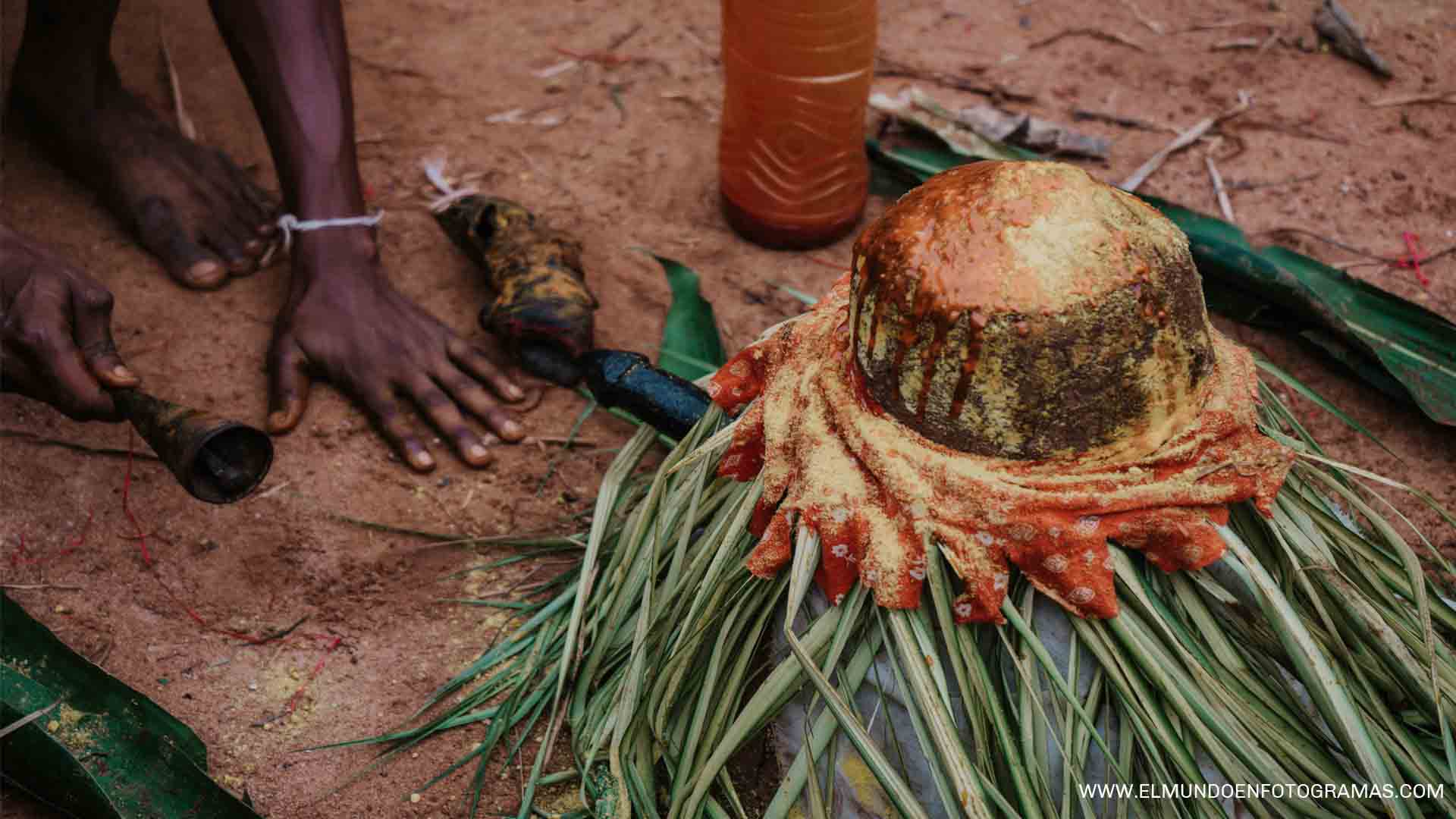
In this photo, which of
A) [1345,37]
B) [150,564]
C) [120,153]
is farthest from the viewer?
[1345,37]

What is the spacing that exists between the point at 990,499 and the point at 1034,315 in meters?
0.21

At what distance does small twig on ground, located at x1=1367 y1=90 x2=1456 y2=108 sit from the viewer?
108 inches

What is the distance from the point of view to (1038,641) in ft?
3.89

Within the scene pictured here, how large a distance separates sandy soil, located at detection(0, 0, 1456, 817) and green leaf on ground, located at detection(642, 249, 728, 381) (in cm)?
13

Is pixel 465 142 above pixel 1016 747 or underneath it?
underneath

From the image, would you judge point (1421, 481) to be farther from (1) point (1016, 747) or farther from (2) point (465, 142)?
(2) point (465, 142)

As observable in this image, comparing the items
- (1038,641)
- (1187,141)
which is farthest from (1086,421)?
(1187,141)

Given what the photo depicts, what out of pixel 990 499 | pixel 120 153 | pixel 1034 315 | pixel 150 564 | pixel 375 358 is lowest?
pixel 150 564

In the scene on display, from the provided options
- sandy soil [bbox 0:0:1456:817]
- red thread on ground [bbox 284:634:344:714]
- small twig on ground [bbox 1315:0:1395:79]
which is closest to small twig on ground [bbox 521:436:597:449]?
sandy soil [bbox 0:0:1456:817]

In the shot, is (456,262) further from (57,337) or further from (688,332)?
(57,337)

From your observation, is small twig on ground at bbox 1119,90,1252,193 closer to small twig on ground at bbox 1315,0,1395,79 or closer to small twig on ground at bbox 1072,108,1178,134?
small twig on ground at bbox 1072,108,1178,134

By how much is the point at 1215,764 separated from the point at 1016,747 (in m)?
0.20

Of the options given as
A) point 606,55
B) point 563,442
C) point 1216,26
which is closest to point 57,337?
point 563,442

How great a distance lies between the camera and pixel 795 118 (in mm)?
2342
